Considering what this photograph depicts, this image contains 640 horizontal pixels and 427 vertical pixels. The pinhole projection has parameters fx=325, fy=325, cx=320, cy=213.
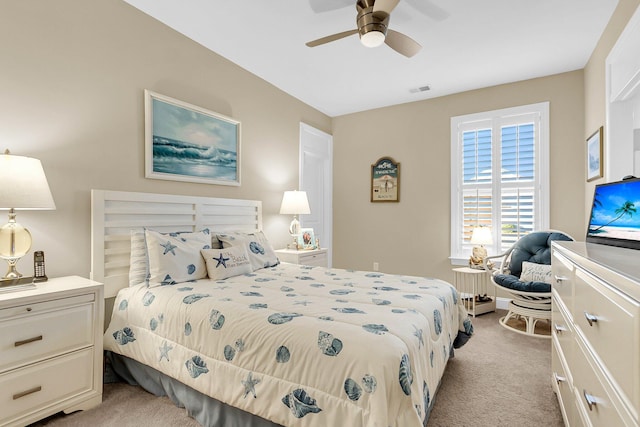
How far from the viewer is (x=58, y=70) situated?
224 cm

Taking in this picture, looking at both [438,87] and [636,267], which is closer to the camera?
[636,267]

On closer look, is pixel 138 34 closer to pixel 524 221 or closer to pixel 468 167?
pixel 468 167

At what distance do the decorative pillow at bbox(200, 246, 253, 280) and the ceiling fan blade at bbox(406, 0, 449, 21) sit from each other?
8.00ft

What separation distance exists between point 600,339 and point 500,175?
3.52 meters

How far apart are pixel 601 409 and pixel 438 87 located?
394 centimetres

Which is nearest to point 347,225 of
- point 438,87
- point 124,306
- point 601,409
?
point 438,87

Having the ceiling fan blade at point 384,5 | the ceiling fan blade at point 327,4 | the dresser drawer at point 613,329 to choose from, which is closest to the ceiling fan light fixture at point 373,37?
the ceiling fan blade at point 384,5

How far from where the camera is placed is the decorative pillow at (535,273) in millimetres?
3234

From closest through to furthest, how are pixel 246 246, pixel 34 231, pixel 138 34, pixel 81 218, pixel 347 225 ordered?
pixel 34 231
pixel 81 218
pixel 138 34
pixel 246 246
pixel 347 225

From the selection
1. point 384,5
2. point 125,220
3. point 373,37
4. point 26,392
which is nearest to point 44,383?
point 26,392

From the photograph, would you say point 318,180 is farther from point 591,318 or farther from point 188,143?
point 591,318

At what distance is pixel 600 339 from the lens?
1.02m

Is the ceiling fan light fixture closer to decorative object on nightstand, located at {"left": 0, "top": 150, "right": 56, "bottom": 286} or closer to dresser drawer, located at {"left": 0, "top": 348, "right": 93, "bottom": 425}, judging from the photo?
decorative object on nightstand, located at {"left": 0, "top": 150, "right": 56, "bottom": 286}

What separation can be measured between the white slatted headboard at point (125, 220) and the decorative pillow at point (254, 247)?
1.11ft
